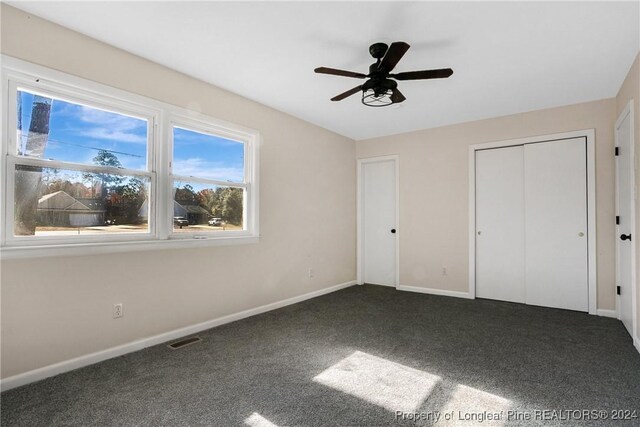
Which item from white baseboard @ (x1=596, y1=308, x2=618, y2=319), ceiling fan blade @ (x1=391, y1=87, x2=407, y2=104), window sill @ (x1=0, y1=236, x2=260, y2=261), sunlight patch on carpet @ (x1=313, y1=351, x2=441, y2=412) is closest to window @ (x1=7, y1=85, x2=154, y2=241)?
window sill @ (x1=0, y1=236, x2=260, y2=261)

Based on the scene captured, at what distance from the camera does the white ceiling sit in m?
2.23

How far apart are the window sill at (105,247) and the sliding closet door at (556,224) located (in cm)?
374

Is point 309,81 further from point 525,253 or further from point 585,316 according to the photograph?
point 585,316

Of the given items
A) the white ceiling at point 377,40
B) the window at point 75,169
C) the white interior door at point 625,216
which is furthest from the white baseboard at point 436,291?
the window at point 75,169

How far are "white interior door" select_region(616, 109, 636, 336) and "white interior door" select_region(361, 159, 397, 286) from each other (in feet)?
8.96

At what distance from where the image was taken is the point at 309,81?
3.35 metres

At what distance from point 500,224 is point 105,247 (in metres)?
4.60

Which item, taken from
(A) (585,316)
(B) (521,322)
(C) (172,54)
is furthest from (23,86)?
(A) (585,316)

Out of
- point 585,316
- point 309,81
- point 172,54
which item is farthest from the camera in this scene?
point 585,316

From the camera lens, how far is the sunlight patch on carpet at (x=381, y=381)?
2.06 meters

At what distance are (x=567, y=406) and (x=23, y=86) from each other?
4.16 meters

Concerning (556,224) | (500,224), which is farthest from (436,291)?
(556,224)

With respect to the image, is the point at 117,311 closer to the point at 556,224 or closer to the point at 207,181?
the point at 207,181

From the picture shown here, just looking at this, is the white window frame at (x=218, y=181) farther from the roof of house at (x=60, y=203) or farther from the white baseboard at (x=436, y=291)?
the white baseboard at (x=436, y=291)
